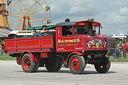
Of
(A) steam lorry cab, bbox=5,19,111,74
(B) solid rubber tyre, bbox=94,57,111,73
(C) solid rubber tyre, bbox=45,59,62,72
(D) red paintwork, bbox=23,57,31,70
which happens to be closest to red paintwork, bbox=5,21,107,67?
(A) steam lorry cab, bbox=5,19,111,74

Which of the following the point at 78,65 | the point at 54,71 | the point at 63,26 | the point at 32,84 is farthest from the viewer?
the point at 54,71

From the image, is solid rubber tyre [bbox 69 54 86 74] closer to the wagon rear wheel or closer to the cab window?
the cab window

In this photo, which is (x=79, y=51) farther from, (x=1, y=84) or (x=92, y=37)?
(x=1, y=84)

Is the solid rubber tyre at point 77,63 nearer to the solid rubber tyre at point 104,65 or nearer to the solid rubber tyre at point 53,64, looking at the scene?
the solid rubber tyre at point 104,65

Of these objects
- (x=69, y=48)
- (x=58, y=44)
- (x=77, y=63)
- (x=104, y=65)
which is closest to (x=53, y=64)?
(x=58, y=44)

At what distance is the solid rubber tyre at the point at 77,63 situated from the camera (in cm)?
1597

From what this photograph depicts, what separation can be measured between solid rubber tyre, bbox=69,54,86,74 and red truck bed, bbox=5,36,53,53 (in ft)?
4.41

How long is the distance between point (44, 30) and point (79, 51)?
2563 millimetres

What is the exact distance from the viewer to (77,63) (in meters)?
16.2

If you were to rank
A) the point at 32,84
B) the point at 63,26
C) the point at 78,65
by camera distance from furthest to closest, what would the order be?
1. the point at 63,26
2. the point at 78,65
3. the point at 32,84

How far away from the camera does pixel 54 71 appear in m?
19.1

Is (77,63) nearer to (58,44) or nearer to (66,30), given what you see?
(58,44)

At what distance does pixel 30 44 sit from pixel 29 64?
98 cm

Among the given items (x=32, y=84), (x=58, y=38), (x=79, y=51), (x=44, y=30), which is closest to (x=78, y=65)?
(x=79, y=51)
